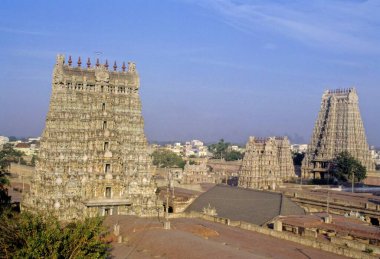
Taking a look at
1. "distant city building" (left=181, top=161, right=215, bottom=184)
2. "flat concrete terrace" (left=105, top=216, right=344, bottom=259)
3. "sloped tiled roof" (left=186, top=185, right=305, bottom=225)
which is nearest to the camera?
"flat concrete terrace" (left=105, top=216, right=344, bottom=259)

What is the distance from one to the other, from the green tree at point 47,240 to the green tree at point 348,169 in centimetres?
7490

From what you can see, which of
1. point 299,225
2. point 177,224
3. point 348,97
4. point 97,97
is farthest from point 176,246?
point 348,97

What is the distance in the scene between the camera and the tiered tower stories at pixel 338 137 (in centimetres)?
10512

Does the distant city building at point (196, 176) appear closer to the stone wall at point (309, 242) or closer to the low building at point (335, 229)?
the stone wall at point (309, 242)

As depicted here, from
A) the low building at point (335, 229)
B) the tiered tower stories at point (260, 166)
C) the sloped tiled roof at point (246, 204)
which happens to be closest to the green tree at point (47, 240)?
the low building at point (335, 229)

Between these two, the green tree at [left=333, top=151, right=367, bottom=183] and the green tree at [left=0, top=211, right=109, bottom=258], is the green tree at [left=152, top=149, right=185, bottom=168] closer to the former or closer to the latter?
the green tree at [left=333, top=151, right=367, bottom=183]

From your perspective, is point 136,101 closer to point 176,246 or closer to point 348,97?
point 176,246

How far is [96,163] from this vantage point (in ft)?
161

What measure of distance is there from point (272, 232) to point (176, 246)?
27.9 feet

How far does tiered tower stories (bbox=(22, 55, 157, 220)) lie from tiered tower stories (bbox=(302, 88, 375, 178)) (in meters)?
62.3

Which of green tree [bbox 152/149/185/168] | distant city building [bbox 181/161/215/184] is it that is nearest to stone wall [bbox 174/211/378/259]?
distant city building [bbox 181/161/215/184]

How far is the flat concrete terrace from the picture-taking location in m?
31.9

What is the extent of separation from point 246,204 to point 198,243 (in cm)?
1847

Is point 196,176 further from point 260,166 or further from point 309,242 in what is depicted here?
point 309,242
